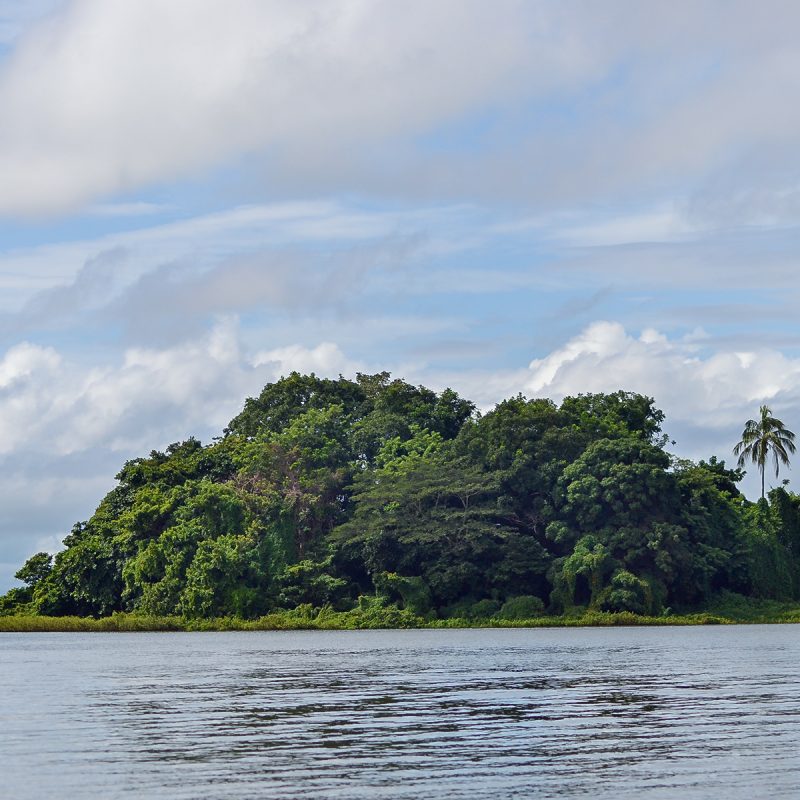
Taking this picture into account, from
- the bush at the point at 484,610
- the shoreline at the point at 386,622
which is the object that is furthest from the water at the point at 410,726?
the bush at the point at 484,610

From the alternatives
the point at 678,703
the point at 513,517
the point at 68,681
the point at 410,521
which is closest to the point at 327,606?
the point at 410,521

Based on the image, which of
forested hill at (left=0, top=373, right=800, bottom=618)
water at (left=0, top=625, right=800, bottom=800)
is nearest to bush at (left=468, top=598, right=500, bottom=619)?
forested hill at (left=0, top=373, right=800, bottom=618)

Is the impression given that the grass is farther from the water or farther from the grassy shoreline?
the water

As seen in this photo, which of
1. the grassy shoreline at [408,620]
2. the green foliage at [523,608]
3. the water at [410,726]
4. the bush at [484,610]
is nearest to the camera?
the water at [410,726]

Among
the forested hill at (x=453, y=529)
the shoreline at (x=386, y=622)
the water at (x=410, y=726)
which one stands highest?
the forested hill at (x=453, y=529)

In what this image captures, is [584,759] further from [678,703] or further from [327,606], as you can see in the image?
[327,606]

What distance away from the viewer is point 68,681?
3919 cm

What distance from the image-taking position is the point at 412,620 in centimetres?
7900

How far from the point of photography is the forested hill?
258 feet

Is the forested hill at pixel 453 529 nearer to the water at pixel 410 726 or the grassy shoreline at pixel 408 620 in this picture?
the grassy shoreline at pixel 408 620

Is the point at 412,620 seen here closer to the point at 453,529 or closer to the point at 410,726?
the point at 453,529

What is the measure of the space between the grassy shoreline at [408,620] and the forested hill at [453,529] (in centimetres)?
84

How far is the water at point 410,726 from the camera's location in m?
18.9

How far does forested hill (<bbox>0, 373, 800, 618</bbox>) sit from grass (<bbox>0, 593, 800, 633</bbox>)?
0.79 meters
